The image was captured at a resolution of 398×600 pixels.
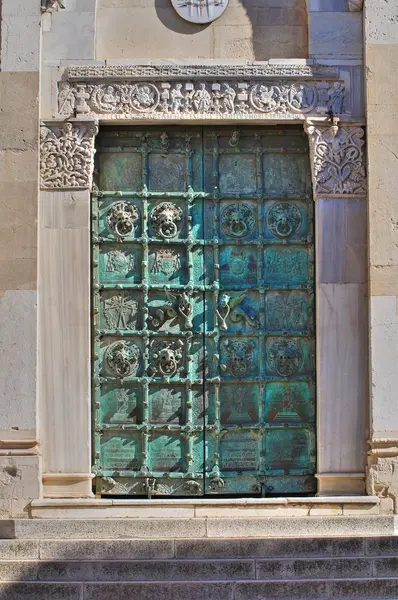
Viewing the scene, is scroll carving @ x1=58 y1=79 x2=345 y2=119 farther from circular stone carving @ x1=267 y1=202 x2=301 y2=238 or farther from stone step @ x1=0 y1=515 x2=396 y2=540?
stone step @ x1=0 y1=515 x2=396 y2=540

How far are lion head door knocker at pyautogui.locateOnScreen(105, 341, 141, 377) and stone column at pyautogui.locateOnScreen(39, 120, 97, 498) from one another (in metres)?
0.28

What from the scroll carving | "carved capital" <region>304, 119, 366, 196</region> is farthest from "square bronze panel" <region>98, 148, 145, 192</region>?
"carved capital" <region>304, 119, 366, 196</region>

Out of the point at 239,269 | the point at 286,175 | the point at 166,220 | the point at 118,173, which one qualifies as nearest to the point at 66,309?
the point at 166,220

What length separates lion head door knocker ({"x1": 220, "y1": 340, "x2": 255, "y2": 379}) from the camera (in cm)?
1145

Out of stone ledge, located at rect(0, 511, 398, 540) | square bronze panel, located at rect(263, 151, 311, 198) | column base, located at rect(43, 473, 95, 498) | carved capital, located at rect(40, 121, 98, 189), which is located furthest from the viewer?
square bronze panel, located at rect(263, 151, 311, 198)

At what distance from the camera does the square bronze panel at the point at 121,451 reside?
1141cm

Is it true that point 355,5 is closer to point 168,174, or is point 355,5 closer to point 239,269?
point 168,174

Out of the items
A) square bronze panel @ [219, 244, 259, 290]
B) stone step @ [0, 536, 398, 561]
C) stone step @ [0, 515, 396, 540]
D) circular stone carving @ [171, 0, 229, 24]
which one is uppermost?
circular stone carving @ [171, 0, 229, 24]

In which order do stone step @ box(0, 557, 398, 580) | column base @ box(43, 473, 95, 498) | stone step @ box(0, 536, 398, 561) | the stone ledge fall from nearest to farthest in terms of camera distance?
1. stone step @ box(0, 557, 398, 580)
2. stone step @ box(0, 536, 398, 561)
3. the stone ledge
4. column base @ box(43, 473, 95, 498)

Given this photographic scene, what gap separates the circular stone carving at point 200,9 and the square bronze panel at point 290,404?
358cm

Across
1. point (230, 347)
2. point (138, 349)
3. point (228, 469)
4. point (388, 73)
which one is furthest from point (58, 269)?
point (388, 73)

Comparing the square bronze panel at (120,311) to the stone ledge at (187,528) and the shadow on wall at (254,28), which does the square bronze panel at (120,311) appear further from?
the shadow on wall at (254,28)

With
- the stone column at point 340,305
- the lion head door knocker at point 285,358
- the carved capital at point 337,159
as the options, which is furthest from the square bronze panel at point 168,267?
the carved capital at point 337,159

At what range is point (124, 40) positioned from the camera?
11.6 meters
